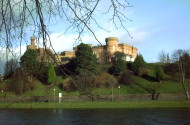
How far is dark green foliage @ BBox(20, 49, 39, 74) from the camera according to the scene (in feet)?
9.96

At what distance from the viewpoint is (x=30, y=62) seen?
325 cm

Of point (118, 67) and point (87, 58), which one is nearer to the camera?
point (87, 58)

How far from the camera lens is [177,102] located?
2775cm

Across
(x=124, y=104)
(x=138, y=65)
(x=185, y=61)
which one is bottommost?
(x=124, y=104)

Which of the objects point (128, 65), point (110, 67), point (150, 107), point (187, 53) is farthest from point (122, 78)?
point (150, 107)

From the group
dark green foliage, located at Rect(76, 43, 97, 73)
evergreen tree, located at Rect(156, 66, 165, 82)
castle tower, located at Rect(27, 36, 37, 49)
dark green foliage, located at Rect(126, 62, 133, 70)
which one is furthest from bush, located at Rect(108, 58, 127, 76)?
castle tower, located at Rect(27, 36, 37, 49)

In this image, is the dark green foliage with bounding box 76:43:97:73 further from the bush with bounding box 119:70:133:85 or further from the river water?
the bush with bounding box 119:70:133:85

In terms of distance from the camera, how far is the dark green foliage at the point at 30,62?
3.04 metres

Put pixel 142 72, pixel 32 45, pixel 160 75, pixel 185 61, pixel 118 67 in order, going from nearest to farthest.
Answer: pixel 32 45 < pixel 185 61 < pixel 160 75 < pixel 118 67 < pixel 142 72

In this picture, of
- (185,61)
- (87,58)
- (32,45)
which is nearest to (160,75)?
(185,61)

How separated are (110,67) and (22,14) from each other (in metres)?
47.5

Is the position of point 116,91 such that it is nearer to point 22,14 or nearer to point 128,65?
point 128,65

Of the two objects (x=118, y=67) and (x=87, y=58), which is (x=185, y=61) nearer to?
(x=118, y=67)

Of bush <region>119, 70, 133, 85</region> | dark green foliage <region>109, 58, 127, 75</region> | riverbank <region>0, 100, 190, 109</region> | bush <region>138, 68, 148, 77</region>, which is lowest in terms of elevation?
riverbank <region>0, 100, 190, 109</region>
